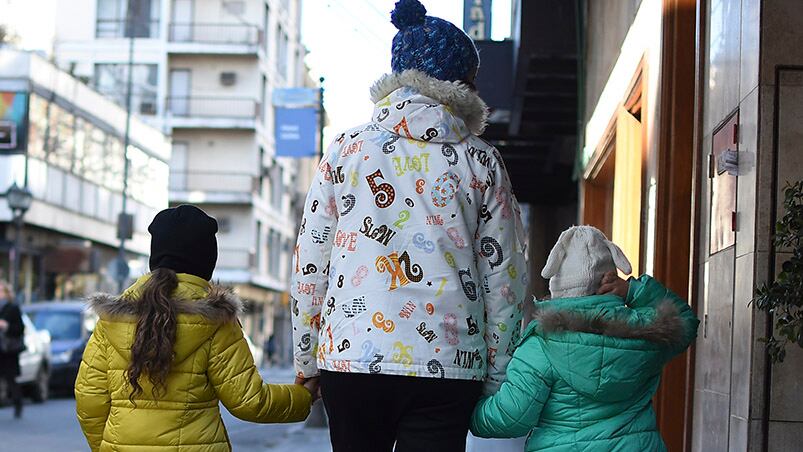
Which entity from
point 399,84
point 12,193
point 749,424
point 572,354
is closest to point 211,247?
point 399,84

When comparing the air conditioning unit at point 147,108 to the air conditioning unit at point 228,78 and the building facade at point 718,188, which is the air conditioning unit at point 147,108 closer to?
the air conditioning unit at point 228,78

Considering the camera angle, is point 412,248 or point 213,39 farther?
point 213,39

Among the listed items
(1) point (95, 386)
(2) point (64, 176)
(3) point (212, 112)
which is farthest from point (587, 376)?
(3) point (212, 112)

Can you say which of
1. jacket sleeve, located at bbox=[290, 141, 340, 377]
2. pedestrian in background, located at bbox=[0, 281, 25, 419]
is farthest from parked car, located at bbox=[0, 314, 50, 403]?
jacket sleeve, located at bbox=[290, 141, 340, 377]

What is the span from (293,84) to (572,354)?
63.6 meters

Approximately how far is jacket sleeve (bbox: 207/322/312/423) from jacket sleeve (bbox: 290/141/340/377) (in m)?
0.23

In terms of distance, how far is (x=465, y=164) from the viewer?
11.9 ft

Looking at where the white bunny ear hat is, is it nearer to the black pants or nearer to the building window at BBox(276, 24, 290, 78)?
the black pants

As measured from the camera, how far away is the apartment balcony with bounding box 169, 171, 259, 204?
5497cm

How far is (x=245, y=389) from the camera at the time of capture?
12.8 ft

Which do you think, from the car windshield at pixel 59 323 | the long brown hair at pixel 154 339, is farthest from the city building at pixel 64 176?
the long brown hair at pixel 154 339

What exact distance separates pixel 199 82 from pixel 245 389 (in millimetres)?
53396

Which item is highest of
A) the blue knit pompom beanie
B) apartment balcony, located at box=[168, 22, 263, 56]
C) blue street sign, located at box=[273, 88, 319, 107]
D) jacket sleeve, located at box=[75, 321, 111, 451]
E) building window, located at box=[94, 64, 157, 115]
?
apartment balcony, located at box=[168, 22, 263, 56]

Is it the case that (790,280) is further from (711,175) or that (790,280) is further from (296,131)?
(296,131)
